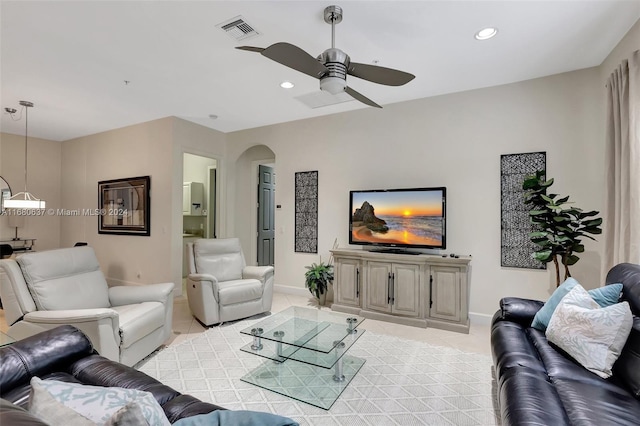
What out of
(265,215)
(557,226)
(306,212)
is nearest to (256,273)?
(306,212)

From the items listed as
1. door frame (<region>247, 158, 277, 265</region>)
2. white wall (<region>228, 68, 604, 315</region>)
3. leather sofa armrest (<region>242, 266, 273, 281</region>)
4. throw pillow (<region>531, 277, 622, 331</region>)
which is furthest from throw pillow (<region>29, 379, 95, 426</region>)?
door frame (<region>247, 158, 277, 265</region>)

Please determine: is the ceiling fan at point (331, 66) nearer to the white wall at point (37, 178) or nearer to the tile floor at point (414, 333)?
the tile floor at point (414, 333)

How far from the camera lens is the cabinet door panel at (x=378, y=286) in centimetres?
388

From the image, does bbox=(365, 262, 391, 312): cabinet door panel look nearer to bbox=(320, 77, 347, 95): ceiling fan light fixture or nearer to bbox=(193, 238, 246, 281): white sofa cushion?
bbox=(193, 238, 246, 281): white sofa cushion

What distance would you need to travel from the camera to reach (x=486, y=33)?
2.62 meters

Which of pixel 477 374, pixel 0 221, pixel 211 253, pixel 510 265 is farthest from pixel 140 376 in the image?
pixel 0 221

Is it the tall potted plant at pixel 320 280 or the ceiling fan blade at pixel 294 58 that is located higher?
the ceiling fan blade at pixel 294 58

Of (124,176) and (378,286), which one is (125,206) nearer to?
(124,176)

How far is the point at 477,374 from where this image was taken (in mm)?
2539

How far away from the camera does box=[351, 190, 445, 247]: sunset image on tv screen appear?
151 inches

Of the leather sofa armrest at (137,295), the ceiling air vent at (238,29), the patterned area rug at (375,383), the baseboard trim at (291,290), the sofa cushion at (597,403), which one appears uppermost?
the ceiling air vent at (238,29)

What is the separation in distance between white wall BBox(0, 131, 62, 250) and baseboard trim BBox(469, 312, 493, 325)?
793 centimetres

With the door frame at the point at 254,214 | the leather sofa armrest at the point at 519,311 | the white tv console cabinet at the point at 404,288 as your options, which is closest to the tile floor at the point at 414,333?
the white tv console cabinet at the point at 404,288

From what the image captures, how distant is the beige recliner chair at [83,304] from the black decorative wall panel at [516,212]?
371 centimetres
